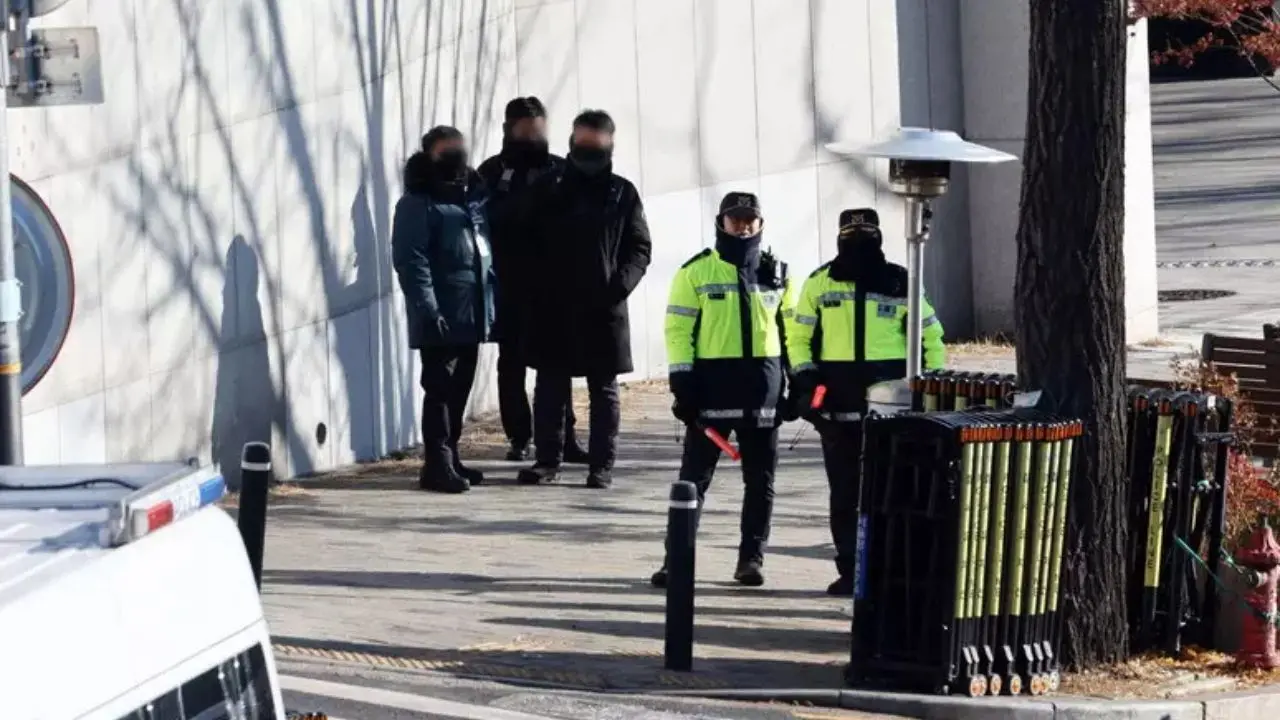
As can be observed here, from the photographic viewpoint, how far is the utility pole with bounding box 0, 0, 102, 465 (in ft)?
31.5

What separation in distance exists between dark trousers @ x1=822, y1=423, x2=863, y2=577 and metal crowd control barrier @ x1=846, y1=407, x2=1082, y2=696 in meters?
1.62

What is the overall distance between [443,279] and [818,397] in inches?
134

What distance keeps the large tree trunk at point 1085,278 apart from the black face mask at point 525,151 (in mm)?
4816

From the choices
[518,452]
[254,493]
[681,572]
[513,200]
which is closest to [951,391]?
[681,572]

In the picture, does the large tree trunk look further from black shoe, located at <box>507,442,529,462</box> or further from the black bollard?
black shoe, located at <box>507,442,529,462</box>

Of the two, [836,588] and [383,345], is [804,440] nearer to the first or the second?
[383,345]

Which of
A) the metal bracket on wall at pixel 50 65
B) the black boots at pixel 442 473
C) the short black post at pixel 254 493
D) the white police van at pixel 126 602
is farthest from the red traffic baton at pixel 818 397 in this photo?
the white police van at pixel 126 602

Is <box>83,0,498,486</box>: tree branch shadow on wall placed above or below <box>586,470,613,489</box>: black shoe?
above

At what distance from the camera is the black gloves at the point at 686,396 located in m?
11.5

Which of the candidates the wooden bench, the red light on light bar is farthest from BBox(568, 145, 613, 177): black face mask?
the red light on light bar

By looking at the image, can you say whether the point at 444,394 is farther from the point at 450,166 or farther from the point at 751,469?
the point at 751,469

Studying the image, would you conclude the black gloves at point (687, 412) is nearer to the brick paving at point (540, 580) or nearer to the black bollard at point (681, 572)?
the brick paving at point (540, 580)

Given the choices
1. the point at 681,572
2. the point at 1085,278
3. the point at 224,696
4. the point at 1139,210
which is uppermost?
the point at 1139,210

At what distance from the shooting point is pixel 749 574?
11680 millimetres
